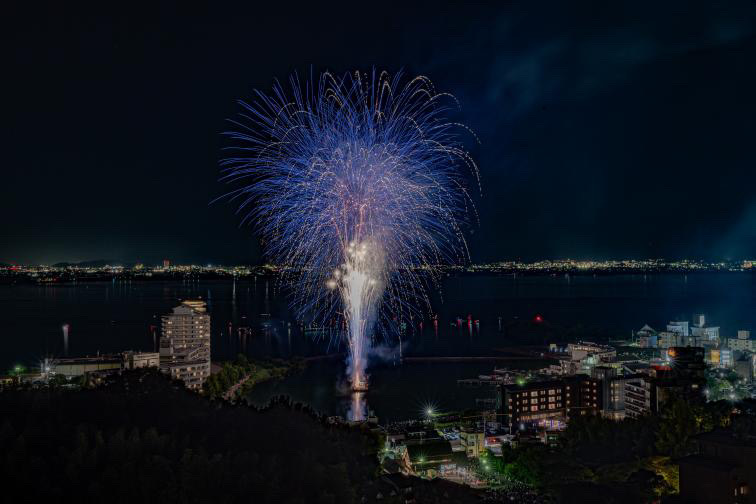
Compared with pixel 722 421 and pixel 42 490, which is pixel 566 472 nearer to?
pixel 722 421

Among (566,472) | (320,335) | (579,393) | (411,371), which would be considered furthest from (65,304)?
(566,472)

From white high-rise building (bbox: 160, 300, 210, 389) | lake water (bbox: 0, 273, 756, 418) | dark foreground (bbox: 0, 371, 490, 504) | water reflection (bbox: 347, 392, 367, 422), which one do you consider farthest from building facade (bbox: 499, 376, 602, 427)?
white high-rise building (bbox: 160, 300, 210, 389)

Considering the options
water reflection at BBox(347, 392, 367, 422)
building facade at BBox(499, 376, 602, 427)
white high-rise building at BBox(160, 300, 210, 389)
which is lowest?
water reflection at BBox(347, 392, 367, 422)

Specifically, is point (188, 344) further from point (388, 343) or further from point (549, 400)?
point (549, 400)

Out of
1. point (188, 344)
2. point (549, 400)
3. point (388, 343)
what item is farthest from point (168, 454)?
point (388, 343)

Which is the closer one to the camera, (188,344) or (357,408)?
(357,408)

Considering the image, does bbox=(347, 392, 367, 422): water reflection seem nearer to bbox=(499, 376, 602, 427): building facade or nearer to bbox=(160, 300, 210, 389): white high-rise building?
bbox=(499, 376, 602, 427): building facade

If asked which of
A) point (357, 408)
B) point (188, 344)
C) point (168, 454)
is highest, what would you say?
point (168, 454)

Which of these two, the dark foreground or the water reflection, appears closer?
the dark foreground
